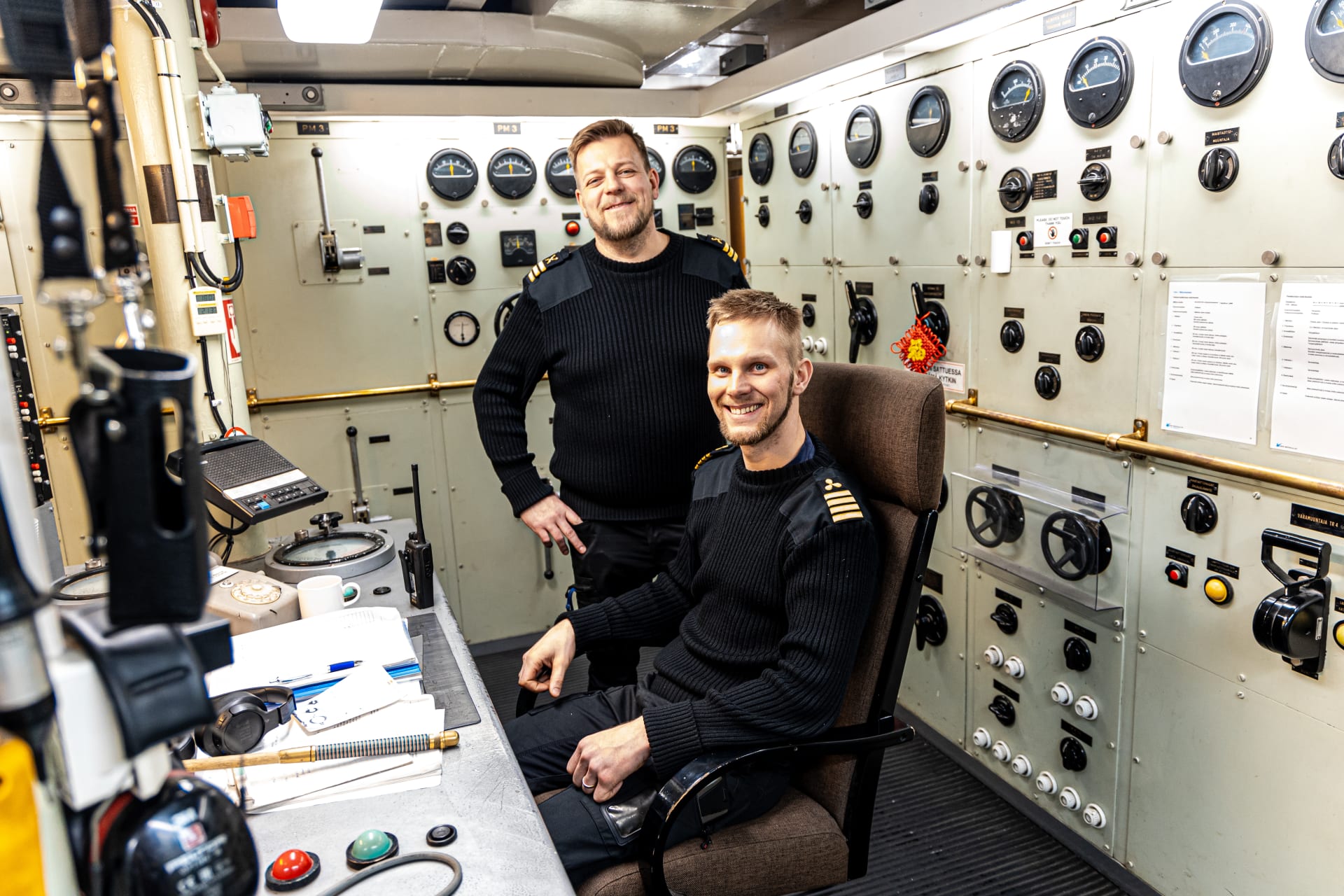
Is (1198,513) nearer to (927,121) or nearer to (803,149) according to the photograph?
(927,121)

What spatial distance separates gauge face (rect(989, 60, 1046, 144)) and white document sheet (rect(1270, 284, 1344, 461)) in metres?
0.86

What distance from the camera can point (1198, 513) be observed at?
2062mm

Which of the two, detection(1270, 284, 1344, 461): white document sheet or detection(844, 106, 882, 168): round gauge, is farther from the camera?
detection(844, 106, 882, 168): round gauge

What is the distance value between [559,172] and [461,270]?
62 cm

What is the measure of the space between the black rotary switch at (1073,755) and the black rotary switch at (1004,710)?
0.20 metres

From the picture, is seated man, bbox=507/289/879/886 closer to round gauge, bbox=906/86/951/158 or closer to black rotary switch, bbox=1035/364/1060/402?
black rotary switch, bbox=1035/364/1060/402

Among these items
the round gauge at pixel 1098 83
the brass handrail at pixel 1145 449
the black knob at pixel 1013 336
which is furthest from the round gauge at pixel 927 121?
the brass handrail at pixel 1145 449

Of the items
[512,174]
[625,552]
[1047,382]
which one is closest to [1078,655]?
[1047,382]

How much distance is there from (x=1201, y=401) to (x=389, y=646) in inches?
71.7

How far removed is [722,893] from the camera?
59.7 inches

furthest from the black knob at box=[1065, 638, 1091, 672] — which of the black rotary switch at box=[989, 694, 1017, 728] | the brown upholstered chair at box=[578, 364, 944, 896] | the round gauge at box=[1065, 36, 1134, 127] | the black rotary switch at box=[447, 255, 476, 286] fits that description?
the black rotary switch at box=[447, 255, 476, 286]

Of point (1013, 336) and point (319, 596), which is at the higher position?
point (1013, 336)

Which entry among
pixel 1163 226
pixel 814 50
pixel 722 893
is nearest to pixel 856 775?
pixel 722 893

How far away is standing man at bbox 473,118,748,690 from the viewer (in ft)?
7.37
